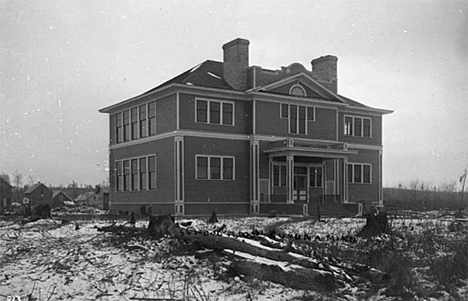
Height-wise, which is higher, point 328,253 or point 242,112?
point 242,112

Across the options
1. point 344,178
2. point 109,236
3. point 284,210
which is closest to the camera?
point 109,236

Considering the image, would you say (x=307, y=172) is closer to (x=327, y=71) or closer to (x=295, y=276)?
(x=327, y=71)

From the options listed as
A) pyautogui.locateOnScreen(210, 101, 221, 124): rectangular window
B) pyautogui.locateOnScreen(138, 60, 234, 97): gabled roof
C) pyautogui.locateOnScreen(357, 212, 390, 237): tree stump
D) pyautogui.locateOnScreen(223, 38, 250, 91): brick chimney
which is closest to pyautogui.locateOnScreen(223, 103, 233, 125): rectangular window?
pyautogui.locateOnScreen(210, 101, 221, 124): rectangular window

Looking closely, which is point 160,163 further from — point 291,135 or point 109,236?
point 109,236

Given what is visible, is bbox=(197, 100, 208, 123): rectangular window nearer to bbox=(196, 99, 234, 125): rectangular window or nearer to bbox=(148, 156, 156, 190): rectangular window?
bbox=(196, 99, 234, 125): rectangular window

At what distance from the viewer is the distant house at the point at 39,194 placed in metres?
28.6

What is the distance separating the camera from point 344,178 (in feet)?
108

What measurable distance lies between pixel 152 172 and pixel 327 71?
44.9ft

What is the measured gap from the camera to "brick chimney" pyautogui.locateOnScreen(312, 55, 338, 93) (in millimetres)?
34719

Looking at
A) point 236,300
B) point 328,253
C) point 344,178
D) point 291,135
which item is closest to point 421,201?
point 344,178

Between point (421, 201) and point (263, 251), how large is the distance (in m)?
27.5

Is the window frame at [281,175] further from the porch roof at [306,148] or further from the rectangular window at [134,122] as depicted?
the rectangular window at [134,122]

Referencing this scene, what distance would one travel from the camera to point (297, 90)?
103ft

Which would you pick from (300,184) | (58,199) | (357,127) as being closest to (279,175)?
(300,184)
